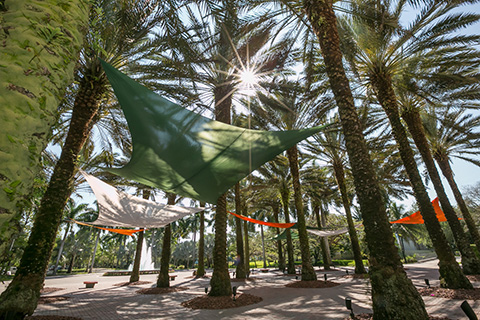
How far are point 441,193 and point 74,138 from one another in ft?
44.8

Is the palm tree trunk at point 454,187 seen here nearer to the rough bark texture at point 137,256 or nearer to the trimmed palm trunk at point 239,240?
the trimmed palm trunk at point 239,240

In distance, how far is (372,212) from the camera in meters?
4.11

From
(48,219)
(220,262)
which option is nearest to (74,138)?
(48,219)

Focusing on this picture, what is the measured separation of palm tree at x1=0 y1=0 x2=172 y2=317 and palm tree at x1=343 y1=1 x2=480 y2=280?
245 inches

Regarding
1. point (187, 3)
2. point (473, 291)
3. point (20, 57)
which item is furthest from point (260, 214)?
point (20, 57)

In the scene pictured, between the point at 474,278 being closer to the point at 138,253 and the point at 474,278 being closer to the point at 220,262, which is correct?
the point at 220,262

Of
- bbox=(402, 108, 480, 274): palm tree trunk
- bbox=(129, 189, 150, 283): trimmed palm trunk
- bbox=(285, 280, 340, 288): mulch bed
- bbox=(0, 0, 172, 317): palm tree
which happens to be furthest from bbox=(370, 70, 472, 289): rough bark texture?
bbox=(129, 189, 150, 283): trimmed palm trunk

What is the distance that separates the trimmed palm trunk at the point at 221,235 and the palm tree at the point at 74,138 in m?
3.56

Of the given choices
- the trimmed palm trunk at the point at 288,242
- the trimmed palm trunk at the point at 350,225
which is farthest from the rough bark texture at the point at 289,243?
the trimmed palm trunk at the point at 350,225

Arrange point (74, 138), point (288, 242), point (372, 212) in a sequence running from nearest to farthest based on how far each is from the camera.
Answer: point (372, 212)
point (74, 138)
point (288, 242)

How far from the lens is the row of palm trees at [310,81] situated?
443 centimetres

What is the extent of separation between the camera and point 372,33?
6.96m

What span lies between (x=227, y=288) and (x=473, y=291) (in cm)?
732

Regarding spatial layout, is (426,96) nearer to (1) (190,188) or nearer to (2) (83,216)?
(1) (190,188)
